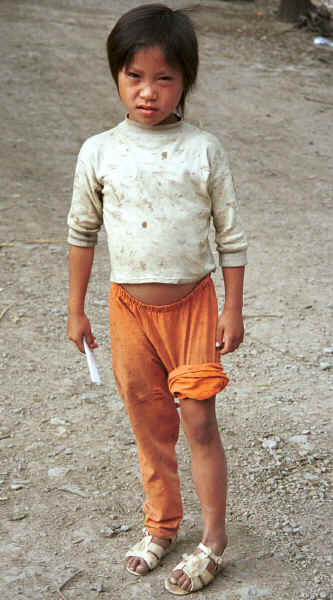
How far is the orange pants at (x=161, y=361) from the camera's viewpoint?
202cm

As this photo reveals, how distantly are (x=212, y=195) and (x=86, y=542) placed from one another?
46.4 inches

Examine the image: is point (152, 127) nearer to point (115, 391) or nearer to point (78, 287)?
point (78, 287)

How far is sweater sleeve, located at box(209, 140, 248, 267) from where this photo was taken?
1977 millimetres

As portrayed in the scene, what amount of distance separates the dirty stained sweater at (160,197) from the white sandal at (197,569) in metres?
0.79

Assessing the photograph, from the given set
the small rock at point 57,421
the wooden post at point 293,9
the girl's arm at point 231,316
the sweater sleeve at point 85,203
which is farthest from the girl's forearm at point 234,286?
the wooden post at point 293,9

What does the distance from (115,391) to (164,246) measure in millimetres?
1455

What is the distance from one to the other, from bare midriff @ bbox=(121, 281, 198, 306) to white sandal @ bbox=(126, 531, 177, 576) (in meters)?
0.78

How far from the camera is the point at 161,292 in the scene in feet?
6.67

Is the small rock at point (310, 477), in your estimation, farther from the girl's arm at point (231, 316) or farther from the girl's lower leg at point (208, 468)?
the girl's arm at point (231, 316)

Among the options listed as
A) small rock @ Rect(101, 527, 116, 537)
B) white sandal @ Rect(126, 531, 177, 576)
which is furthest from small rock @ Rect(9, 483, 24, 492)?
white sandal @ Rect(126, 531, 177, 576)

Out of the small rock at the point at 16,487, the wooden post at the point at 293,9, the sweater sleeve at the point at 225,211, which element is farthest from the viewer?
the wooden post at the point at 293,9

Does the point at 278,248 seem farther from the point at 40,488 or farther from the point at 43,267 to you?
the point at 40,488

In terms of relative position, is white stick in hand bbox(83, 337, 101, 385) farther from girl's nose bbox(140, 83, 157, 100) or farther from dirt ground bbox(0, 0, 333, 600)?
girl's nose bbox(140, 83, 157, 100)

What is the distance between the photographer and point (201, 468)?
6.87ft
